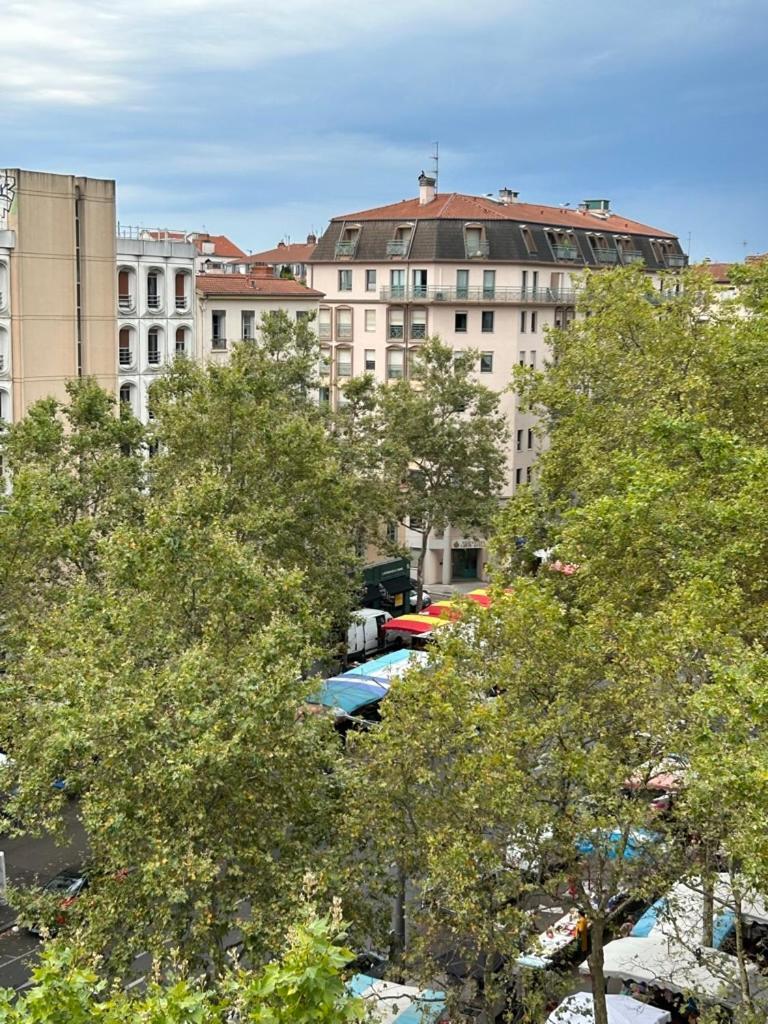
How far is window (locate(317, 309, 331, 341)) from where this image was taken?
6775 centimetres

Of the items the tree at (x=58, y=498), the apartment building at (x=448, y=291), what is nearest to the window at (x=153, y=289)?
the apartment building at (x=448, y=291)

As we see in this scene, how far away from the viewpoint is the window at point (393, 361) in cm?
6512

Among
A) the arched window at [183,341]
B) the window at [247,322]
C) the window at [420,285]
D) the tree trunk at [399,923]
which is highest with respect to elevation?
the window at [420,285]

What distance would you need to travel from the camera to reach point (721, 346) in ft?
90.5

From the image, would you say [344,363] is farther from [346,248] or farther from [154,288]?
[154,288]

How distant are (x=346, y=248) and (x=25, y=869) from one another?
46795mm

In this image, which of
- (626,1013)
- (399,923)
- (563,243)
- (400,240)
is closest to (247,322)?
(400,240)

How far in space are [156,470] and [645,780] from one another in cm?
1874

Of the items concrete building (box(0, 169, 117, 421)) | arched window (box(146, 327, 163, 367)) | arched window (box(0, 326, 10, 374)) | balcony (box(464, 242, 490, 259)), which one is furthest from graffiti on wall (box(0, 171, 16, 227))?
balcony (box(464, 242, 490, 259))

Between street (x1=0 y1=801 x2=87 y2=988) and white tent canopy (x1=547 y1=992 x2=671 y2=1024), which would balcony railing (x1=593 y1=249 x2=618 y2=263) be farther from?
white tent canopy (x1=547 y1=992 x2=671 y2=1024)

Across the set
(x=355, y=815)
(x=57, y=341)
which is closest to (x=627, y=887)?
(x=355, y=815)

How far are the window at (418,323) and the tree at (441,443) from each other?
14.3 meters

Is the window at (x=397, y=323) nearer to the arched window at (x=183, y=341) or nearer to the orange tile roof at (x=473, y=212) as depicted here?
the orange tile roof at (x=473, y=212)

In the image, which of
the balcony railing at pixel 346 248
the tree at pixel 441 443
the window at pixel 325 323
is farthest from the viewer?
the window at pixel 325 323
